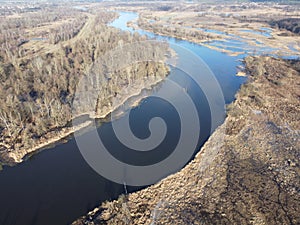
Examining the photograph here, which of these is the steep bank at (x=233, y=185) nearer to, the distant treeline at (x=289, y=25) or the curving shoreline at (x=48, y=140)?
the curving shoreline at (x=48, y=140)

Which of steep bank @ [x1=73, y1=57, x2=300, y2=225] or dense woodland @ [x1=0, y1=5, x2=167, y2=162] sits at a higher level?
dense woodland @ [x1=0, y1=5, x2=167, y2=162]

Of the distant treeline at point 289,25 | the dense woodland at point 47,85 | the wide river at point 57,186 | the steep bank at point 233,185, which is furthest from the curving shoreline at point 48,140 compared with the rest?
the distant treeline at point 289,25

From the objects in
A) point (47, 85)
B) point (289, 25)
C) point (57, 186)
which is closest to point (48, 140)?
point (57, 186)

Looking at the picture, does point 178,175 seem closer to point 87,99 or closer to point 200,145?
point 200,145

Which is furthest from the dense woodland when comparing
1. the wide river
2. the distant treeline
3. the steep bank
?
the distant treeline

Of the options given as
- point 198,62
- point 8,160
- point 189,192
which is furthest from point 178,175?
point 198,62

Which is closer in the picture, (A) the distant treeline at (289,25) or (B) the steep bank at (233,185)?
(B) the steep bank at (233,185)

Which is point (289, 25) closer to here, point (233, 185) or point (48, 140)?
point (233, 185)

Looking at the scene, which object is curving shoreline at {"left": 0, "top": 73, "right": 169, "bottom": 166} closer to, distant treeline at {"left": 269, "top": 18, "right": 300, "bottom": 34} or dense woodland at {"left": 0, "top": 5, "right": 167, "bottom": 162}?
dense woodland at {"left": 0, "top": 5, "right": 167, "bottom": 162}
